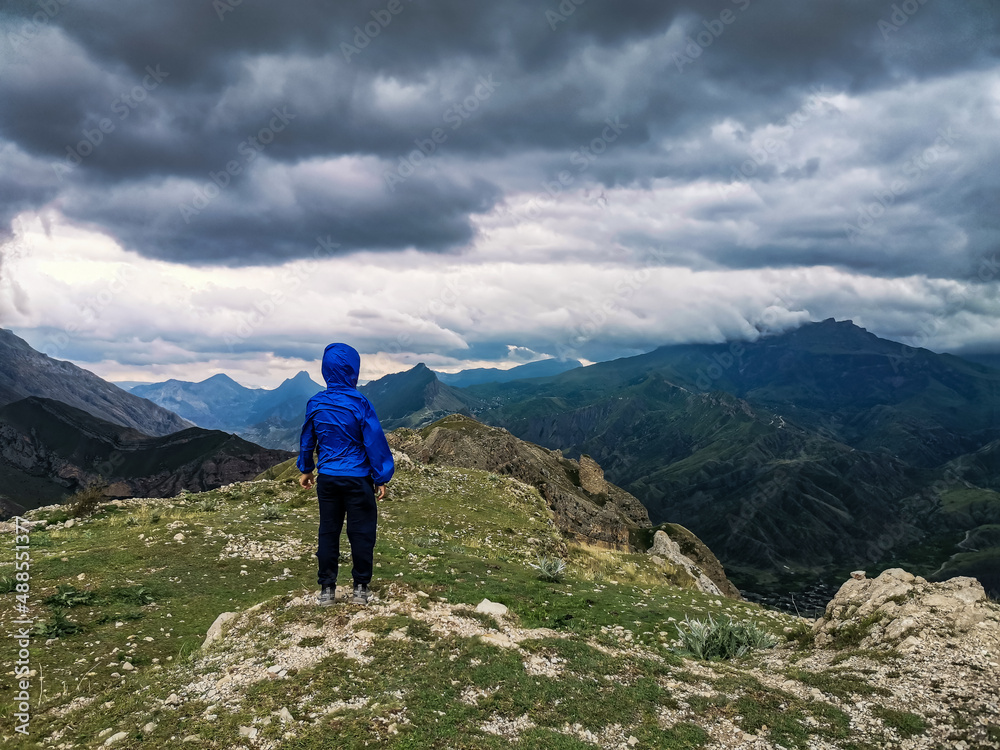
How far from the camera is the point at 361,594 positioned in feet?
34.7

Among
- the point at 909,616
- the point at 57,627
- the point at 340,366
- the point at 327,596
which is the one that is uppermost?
the point at 340,366

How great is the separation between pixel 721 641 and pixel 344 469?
366 inches

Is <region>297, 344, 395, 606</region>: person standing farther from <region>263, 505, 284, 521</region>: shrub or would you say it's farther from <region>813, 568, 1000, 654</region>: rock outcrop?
<region>263, 505, 284, 521</region>: shrub

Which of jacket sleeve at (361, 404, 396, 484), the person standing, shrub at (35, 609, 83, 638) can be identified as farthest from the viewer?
shrub at (35, 609, 83, 638)

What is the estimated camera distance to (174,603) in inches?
512

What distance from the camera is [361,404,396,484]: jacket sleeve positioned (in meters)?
10.2

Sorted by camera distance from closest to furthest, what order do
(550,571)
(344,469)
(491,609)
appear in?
1. (344,469)
2. (491,609)
3. (550,571)

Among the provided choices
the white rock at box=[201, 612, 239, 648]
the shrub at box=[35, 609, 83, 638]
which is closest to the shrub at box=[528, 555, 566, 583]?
the white rock at box=[201, 612, 239, 648]

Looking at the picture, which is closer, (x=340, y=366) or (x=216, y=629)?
(x=216, y=629)

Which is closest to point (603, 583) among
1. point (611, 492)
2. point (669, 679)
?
point (669, 679)

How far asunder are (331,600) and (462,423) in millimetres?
63223

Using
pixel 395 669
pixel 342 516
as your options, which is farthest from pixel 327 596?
pixel 395 669

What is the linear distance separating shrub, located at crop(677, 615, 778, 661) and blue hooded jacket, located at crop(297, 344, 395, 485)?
800 centimetres

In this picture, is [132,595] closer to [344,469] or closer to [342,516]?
[342,516]
